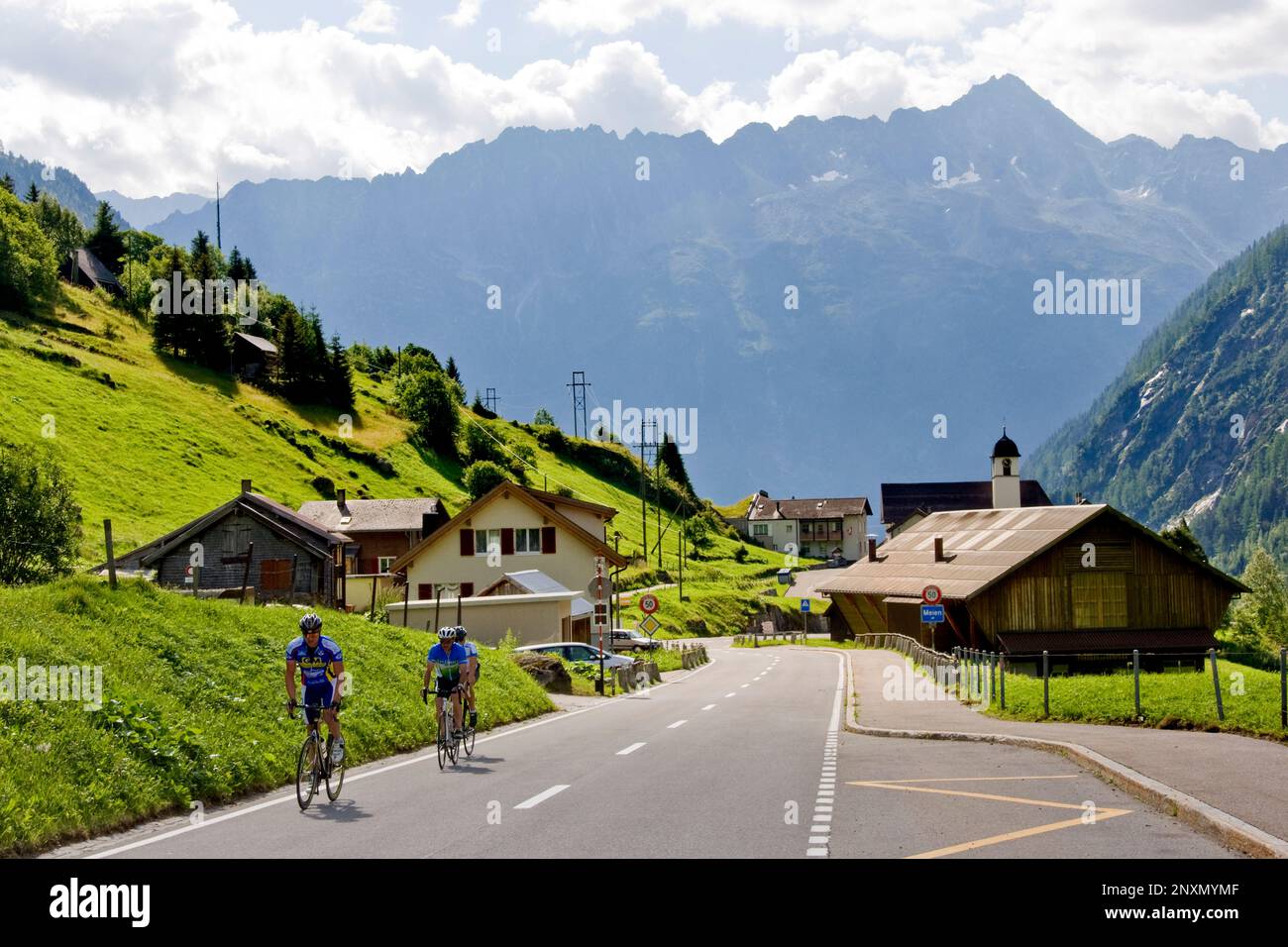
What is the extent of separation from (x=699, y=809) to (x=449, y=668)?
6150 mm

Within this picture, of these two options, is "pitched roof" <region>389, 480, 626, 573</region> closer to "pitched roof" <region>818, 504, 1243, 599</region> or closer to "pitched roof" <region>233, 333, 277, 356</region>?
"pitched roof" <region>818, 504, 1243, 599</region>

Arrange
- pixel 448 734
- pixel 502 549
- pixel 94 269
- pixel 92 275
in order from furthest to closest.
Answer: pixel 94 269
pixel 92 275
pixel 502 549
pixel 448 734

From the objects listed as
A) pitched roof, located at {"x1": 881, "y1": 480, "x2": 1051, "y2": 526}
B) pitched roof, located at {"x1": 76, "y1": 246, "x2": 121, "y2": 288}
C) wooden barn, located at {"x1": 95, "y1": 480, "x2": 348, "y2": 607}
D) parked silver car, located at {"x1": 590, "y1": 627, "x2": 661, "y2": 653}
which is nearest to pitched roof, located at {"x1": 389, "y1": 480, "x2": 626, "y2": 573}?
parked silver car, located at {"x1": 590, "y1": 627, "x2": 661, "y2": 653}

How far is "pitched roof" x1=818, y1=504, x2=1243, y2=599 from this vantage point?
188 ft

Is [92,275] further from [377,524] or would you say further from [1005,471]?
[1005,471]

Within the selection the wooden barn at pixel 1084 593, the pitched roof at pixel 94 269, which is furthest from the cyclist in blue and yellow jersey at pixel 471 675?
the pitched roof at pixel 94 269

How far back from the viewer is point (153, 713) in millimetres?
14289

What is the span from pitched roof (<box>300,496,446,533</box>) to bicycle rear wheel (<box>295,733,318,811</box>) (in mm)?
72517

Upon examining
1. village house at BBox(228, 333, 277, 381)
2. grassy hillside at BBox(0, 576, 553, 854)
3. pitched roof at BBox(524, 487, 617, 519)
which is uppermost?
village house at BBox(228, 333, 277, 381)

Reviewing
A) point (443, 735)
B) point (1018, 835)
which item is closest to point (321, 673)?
point (443, 735)

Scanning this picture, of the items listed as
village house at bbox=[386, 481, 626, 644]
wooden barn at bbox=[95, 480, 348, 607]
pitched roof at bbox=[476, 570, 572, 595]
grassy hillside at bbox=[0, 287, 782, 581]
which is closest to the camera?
pitched roof at bbox=[476, 570, 572, 595]

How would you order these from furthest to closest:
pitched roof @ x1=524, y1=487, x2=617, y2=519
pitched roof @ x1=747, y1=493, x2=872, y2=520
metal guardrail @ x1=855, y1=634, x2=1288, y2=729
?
1. pitched roof @ x1=747, y1=493, x2=872, y2=520
2. pitched roof @ x1=524, y1=487, x2=617, y2=519
3. metal guardrail @ x1=855, y1=634, x2=1288, y2=729

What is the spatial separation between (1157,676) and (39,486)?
5612 centimetres
